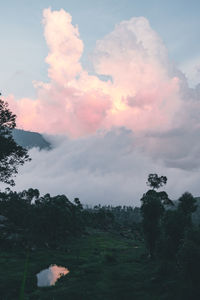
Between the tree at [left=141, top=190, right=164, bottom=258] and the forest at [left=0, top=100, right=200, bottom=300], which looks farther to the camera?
the tree at [left=141, top=190, right=164, bottom=258]

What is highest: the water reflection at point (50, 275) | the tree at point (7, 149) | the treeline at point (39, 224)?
the tree at point (7, 149)

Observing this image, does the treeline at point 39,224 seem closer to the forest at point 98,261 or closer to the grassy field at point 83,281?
the forest at point 98,261

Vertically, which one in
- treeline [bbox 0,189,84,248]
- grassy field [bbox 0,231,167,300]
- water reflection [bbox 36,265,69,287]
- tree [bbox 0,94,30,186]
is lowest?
water reflection [bbox 36,265,69,287]

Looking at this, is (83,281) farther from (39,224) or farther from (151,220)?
(39,224)

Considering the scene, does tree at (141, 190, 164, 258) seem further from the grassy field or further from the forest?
the grassy field

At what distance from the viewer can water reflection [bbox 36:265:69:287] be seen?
43.7 metres

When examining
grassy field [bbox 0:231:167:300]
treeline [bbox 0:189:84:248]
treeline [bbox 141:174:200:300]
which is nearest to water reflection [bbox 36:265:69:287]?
grassy field [bbox 0:231:167:300]

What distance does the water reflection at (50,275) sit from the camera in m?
43.7

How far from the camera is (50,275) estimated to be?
4881 cm

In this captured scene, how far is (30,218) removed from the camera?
327 feet

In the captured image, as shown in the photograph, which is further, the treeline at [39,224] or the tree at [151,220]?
the treeline at [39,224]

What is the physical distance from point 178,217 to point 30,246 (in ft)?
145

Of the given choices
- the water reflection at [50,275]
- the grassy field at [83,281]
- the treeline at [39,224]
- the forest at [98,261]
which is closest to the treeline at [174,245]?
the forest at [98,261]

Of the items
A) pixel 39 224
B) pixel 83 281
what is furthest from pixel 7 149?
pixel 39 224
